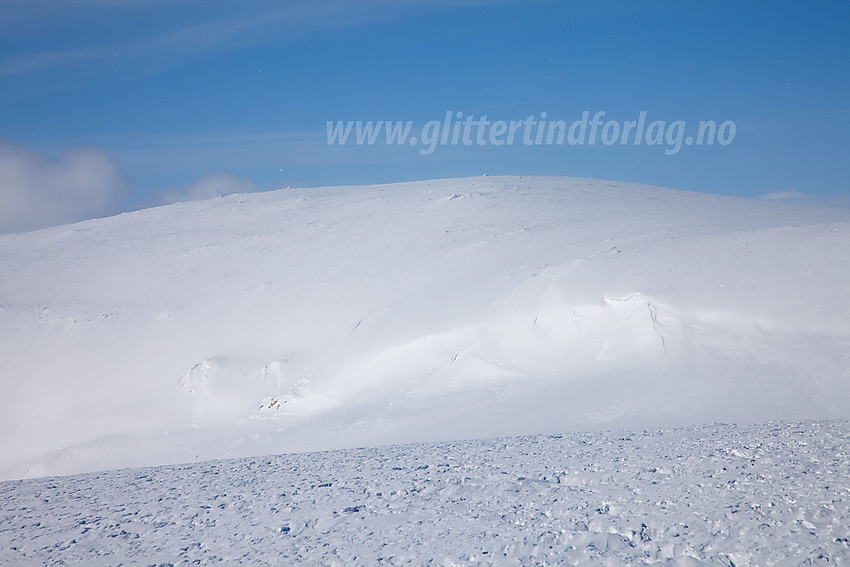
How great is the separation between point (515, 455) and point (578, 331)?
4201 mm

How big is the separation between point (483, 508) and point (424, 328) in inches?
236

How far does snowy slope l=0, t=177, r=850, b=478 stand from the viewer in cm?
707

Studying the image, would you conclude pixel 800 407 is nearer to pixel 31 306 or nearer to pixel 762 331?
pixel 762 331

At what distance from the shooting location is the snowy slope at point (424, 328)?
7074mm

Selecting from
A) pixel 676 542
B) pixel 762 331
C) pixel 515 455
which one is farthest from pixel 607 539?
pixel 762 331

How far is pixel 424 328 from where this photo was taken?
9.67 metres

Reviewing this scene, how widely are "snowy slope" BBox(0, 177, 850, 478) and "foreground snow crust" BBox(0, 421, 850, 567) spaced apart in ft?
5.44

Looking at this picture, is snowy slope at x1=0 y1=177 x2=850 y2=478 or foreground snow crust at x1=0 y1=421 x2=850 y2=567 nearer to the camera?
foreground snow crust at x1=0 y1=421 x2=850 y2=567

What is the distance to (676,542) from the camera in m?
3.19

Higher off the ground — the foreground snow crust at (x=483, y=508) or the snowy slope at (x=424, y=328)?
the snowy slope at (x=424, y=328)

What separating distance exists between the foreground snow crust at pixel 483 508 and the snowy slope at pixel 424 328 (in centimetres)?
166

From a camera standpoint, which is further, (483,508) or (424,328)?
(424,328)

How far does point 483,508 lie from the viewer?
372cm

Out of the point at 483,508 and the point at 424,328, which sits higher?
the point at 424,328
